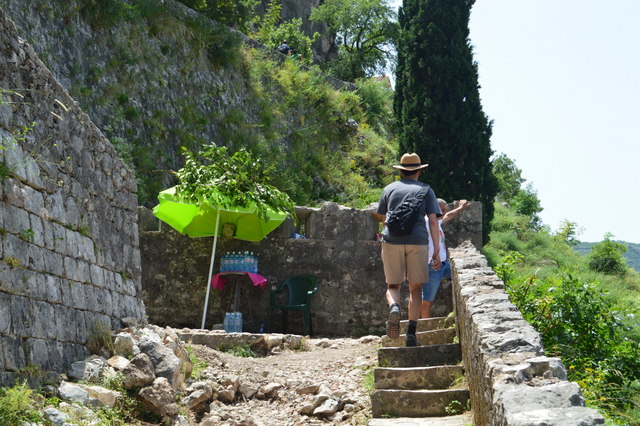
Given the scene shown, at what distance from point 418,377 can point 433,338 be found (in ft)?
4.04

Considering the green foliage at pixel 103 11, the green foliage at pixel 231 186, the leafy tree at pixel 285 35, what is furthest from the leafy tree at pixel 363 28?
the green foliage at pixel 231 186

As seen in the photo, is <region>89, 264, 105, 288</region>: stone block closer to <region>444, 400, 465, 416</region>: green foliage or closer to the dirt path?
the dirt path

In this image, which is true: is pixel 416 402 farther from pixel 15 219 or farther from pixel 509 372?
pixel 15 219

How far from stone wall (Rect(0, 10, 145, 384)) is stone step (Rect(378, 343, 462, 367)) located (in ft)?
7.59

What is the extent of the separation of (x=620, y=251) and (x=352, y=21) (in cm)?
1941

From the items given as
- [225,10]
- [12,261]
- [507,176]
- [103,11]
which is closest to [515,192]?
[507,176]

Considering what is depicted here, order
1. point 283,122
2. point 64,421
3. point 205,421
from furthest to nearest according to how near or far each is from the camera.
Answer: point 283,122
point 205,421
point 64,421

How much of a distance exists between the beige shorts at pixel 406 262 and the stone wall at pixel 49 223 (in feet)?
7.78

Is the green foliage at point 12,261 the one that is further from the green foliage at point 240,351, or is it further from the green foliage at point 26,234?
the green foliage at point 240,351

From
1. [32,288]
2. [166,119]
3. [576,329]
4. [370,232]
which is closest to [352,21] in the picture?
[166,119]

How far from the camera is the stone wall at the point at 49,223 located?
535cm

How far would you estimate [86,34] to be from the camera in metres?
15.9

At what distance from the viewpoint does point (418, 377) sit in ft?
22.1

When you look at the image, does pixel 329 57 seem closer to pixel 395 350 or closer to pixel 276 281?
pixel 276 281
